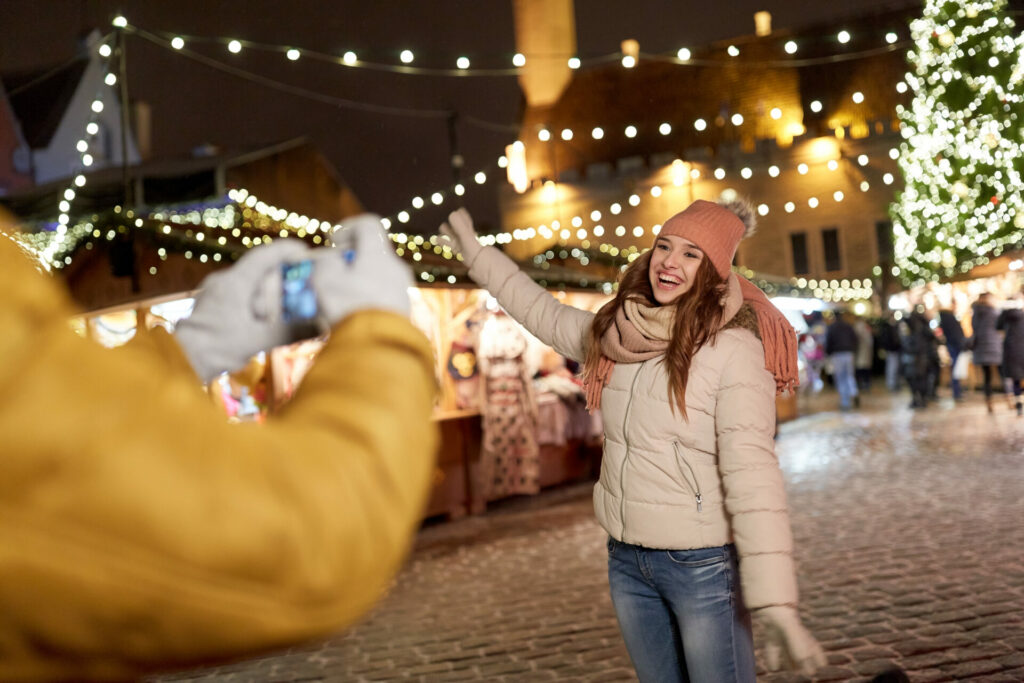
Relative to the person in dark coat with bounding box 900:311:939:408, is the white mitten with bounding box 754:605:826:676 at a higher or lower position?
higher

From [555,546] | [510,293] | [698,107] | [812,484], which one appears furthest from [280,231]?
[698,107]

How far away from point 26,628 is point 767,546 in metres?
2.10

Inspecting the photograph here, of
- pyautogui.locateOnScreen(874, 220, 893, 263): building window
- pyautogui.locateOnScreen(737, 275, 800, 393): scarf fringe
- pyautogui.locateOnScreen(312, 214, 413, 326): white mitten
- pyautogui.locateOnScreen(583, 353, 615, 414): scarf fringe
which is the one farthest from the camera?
pyautogui.locateOnScreen(874, 220, 893, 263): building window

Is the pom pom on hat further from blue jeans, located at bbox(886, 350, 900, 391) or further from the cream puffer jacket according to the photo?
blue jeans, located at bbox(886, 350, 900, 391)

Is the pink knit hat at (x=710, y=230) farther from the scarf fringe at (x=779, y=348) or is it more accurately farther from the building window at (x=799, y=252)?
the building window at (x=799, y=252)

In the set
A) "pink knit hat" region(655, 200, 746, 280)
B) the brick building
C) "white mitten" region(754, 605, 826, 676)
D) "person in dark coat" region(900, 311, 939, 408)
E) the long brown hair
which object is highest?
the brick building

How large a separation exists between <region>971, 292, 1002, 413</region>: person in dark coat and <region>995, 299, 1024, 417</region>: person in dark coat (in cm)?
83

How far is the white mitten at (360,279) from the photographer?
3.20ft

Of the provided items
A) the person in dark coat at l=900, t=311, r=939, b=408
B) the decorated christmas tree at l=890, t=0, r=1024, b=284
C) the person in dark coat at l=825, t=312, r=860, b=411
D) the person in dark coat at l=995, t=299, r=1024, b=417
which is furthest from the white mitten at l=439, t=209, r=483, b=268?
the decorated christmas tree at l=890, t=0, r=1024, b=284

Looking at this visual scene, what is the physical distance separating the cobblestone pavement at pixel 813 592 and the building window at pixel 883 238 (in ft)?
107

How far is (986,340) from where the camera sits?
16656mm

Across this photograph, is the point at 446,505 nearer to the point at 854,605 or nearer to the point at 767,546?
the point at 854,605

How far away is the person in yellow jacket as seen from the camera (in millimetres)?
714

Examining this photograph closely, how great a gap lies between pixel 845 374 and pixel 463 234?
18786 mm
